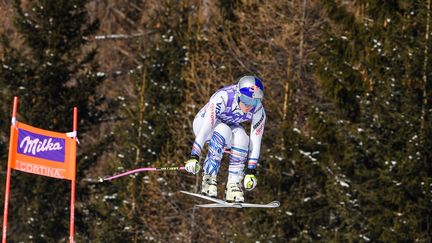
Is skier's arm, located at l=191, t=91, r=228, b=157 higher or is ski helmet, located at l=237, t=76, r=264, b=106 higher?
ski helmet, located at l=237, t=76, r=264, b=106

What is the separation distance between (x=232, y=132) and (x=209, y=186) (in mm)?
608

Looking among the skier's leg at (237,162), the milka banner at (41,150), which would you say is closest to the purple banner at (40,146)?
the milka banner at (41,150)

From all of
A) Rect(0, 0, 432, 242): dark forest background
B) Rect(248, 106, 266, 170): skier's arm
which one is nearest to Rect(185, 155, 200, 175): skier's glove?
Rect(248, 106, 266, 170): skier's arm

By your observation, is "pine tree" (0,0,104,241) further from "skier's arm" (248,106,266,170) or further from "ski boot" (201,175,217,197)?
"skier's arm" (248,106,266,170)

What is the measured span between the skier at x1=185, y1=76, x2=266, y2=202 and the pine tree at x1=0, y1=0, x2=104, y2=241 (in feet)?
51.2

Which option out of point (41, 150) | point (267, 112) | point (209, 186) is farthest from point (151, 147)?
point (209, 186)

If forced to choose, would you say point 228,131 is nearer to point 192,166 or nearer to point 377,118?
point 192,166

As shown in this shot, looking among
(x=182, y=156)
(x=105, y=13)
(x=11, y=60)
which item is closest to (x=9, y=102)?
(x=11, y=60)

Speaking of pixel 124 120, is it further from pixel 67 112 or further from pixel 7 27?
pixel 7 27

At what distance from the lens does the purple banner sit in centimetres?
1389

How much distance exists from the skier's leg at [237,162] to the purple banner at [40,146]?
3006 mm

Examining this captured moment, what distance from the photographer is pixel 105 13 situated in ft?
110

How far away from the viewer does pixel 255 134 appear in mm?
11570

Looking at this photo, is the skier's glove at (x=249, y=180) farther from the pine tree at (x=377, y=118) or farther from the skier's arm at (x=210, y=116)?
the pine tree at (x=377, y=118)
